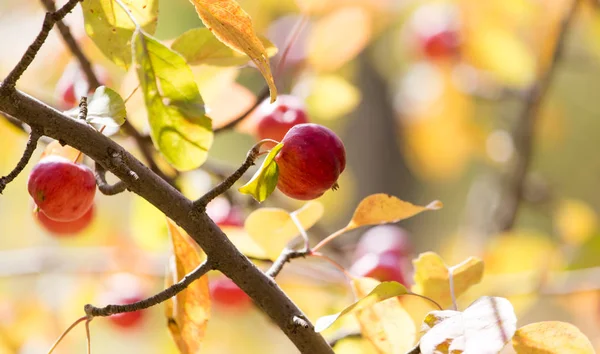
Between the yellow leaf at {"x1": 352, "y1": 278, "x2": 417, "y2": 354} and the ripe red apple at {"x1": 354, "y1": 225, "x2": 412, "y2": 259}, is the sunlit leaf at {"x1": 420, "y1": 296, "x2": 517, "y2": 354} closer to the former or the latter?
the yellow leaf at {"x1": 352, "y1": 278, "x2": 417, "y2": 354}

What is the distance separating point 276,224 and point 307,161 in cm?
22

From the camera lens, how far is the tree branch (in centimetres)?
51

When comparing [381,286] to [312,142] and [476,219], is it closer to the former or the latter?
[312,142]

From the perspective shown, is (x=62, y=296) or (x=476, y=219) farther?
(x=476, y=219)

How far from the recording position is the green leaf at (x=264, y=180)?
533 millimetres

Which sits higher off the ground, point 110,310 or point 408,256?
point 110,310

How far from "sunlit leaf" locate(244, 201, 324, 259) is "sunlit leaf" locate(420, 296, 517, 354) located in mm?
280

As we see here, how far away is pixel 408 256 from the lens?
144 centimetres

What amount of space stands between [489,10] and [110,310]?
1.26m

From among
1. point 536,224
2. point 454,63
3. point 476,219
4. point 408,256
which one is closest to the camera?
point 408,256

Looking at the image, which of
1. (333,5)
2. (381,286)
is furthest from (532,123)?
(381,286)

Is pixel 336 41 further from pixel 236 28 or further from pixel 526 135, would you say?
pixel 526 135

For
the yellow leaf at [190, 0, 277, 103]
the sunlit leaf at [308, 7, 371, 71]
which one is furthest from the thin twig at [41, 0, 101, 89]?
the sunlit leaf at [308, 7, 371, 71]

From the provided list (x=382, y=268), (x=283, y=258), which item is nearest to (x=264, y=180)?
(x=283, y=258)
